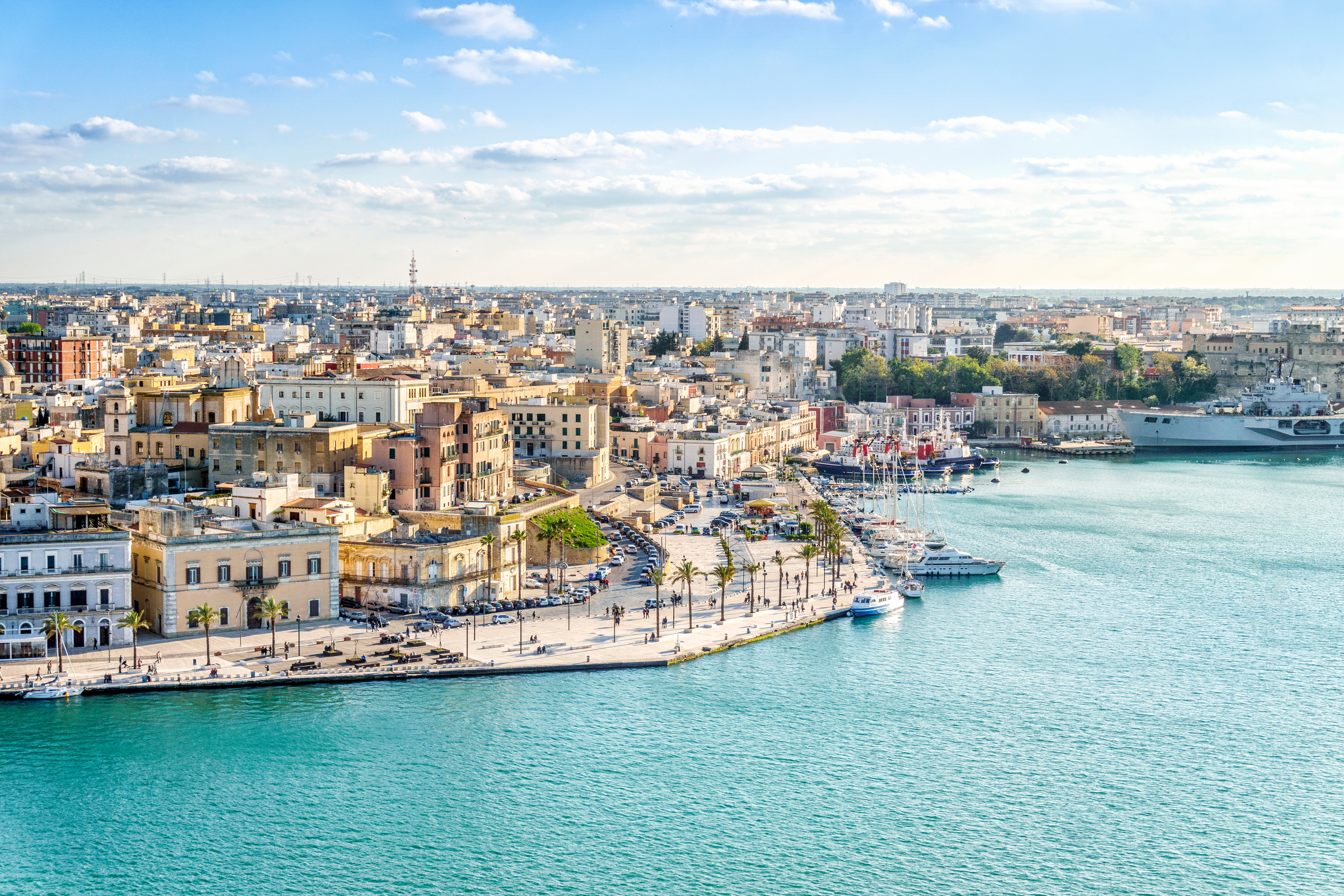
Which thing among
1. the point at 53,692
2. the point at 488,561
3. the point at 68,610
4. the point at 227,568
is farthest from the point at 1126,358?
the point at 53,692

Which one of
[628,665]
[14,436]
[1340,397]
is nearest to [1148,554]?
[628,665]

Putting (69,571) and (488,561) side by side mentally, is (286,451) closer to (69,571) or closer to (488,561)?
(488,561)

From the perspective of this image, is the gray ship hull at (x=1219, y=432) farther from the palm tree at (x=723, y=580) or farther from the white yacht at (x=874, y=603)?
the palm tree at (x=723, y=580)

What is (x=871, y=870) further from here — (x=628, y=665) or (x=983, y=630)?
(x=983, y=630)

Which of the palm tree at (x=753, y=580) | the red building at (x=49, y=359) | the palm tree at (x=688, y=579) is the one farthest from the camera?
the red building at (x=49, y=359)

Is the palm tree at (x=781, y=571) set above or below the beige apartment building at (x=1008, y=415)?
below

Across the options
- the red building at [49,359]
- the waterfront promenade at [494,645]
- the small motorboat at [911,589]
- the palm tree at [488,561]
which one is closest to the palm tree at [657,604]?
the waterfront promenade at [494,645]
